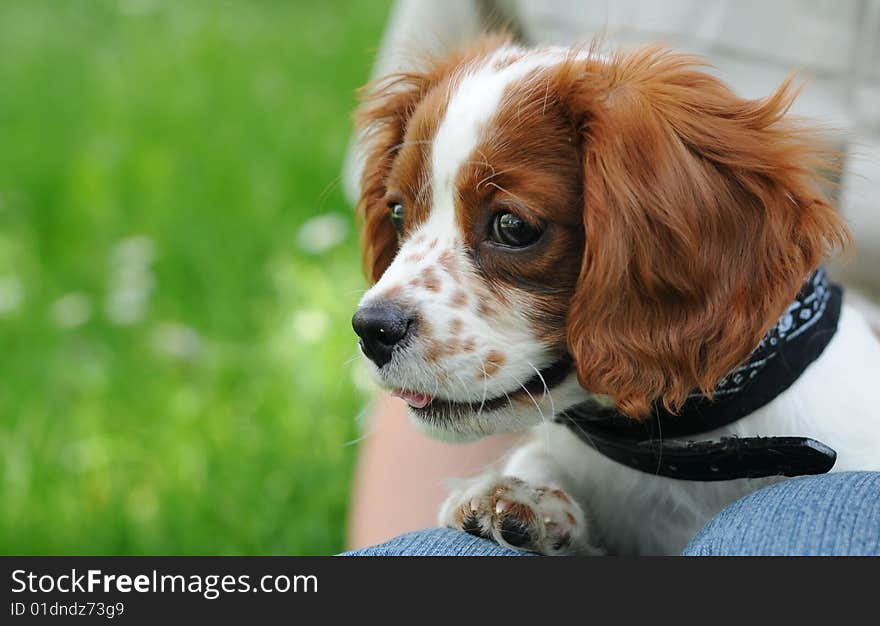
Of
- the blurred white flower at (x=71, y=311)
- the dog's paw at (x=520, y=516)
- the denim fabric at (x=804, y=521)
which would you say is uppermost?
the blurred white flower at (x=71, y=311)

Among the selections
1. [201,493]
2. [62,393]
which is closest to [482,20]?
[201,493]

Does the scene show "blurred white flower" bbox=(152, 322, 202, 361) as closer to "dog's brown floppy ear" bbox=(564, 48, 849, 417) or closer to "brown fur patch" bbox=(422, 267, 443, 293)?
"brown fur patch" bbox=(422, 267, 443, 293)

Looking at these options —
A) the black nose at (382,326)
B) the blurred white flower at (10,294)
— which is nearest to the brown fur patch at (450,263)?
the black nose at (382,326)

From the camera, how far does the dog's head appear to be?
63.5 inches

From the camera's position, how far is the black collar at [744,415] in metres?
1.63

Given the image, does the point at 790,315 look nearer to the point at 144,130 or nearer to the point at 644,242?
the point at 644,242

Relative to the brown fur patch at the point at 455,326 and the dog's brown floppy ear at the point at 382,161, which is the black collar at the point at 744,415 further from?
the dog's brown floppy ear at the point at 382,161

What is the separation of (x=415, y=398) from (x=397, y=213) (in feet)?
1.14

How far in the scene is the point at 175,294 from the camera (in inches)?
157

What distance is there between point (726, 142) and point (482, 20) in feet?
3.47

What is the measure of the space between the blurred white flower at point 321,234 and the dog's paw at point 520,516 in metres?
2.23

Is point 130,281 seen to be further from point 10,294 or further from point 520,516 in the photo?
point 520,516

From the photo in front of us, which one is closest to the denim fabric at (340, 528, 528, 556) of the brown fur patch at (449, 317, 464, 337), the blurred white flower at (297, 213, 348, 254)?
the brown fur patch at (449, 317, 464, 337)

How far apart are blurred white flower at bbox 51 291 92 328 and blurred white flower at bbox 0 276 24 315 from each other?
0.12m
